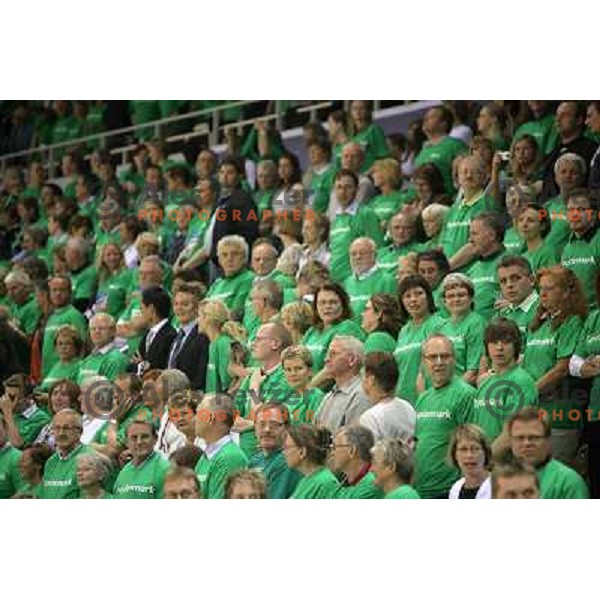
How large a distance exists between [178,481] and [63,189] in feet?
8.15

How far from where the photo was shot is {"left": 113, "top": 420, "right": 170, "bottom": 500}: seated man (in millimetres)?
8672

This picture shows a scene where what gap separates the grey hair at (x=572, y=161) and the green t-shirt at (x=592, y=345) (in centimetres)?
71

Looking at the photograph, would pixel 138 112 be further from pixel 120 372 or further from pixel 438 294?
pixel 438 294

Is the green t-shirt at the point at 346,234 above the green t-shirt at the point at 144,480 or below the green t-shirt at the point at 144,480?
above

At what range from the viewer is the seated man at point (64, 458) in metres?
8.88

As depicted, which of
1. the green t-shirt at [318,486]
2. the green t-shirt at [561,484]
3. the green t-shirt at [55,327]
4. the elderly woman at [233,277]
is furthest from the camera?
the green t-shirt at [55,327]

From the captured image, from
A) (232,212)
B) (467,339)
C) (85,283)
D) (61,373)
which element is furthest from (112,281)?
(467,339)

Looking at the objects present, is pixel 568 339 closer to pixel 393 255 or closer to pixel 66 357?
pixel 393 255

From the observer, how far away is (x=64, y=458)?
9008 mm

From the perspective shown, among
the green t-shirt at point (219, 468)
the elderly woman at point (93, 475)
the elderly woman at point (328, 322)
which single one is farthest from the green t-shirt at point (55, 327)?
the elderly woman at point (328, 322)

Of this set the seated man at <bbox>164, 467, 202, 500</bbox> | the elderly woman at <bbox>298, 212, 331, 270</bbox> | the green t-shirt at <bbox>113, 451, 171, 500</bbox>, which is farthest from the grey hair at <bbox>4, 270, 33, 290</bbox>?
the seated man at <bbox>164, 467, 202, 500</bbox>

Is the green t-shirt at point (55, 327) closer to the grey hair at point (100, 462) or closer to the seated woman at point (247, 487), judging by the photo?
the grey hair at point (100, 462)

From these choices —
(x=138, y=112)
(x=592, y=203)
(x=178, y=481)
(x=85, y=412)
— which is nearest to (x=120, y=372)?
(x=85, y=412)

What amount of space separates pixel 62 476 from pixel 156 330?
2.97 ft
